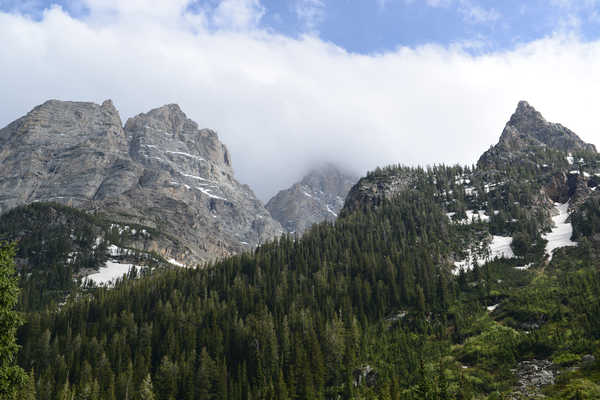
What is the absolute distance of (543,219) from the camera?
635ft

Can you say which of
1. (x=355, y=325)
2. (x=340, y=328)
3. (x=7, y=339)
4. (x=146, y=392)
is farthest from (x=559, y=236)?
(x=7, y=339)

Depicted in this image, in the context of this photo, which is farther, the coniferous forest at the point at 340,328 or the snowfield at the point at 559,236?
the snowfield at the point at 559,236

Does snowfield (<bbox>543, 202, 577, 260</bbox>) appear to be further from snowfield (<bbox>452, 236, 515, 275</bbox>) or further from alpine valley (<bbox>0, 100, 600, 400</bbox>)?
snowfield (<bbox>452, 236, 515, 275</bbox>)

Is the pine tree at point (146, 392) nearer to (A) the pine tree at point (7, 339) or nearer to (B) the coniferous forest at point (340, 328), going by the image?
(B) the coniferous forest at point (340, 328)

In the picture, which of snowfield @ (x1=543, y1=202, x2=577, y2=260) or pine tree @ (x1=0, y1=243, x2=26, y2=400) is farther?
snowfield @ (x1=543, y1=202, x2=577, y2=260)

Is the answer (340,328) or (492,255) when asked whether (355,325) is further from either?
(492,255)

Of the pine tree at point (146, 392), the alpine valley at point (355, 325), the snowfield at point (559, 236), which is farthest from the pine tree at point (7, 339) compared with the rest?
the snowfield at point (559, 236)

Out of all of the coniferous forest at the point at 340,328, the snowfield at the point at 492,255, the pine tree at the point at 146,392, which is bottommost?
the pine tree at the point at 146,392

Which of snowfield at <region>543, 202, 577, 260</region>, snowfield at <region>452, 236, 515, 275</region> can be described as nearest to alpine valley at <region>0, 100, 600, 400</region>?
snowfield at <region>543, 202, 577, 260</region>

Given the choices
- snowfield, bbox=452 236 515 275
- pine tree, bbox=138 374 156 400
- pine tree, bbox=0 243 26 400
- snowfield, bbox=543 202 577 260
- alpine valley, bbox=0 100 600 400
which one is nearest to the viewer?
pine tree, bbox=0 243 26 400

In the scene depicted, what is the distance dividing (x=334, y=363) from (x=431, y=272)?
57537 mm

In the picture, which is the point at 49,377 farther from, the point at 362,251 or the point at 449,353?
the point at 362,251

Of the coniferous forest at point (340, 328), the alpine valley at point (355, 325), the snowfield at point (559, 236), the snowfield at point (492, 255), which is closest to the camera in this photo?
the alpine valley at point (355, 325)

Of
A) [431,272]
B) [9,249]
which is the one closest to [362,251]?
[431,272]
